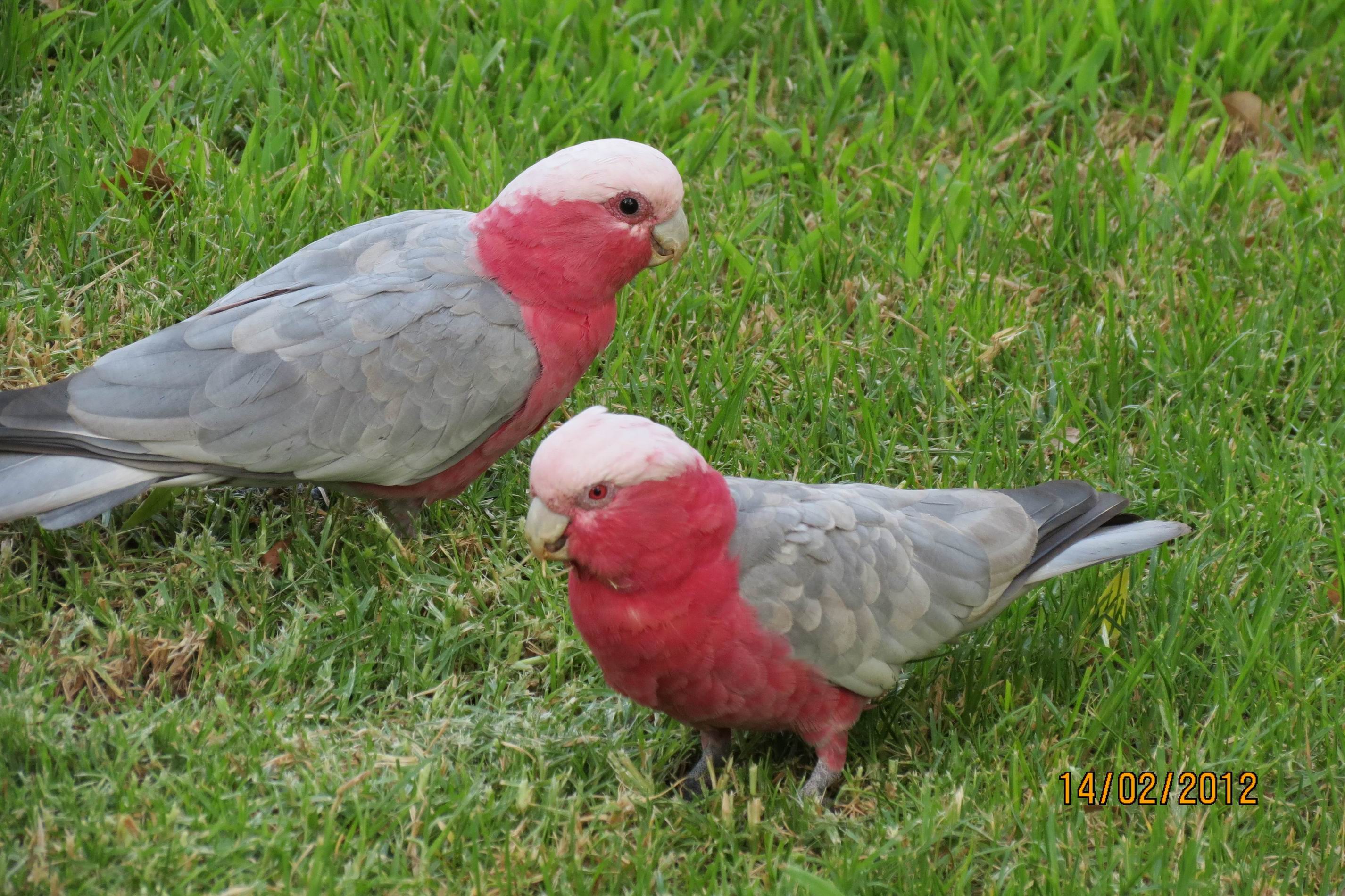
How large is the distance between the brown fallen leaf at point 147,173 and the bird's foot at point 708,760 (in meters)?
2.62

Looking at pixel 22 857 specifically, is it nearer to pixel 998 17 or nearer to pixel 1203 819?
pixel 1203 819

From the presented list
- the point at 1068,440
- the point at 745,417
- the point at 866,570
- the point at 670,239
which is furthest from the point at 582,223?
the point at 1068,440

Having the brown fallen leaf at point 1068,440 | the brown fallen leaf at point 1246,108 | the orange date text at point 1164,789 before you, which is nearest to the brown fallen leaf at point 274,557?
the orange date text at point 1164,789

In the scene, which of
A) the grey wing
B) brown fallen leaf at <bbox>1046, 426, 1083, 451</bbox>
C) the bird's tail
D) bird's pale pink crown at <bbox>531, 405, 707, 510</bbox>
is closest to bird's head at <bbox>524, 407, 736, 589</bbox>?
bird's pale pink crown at <bbox>531, 405, 707, 510</bbox>

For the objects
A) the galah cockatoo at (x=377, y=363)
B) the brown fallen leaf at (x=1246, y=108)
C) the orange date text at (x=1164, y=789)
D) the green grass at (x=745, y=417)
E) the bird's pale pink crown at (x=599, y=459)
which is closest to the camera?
the bird's pale pink crown at (x=599, y=459)

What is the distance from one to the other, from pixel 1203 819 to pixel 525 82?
11.5ft

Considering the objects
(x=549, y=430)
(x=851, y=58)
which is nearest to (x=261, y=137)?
(x=549, y=430)

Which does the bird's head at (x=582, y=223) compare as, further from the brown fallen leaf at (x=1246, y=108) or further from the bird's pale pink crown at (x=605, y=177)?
the brown fallen leaf at (x=1246, y=108)

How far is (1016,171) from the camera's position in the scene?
4934 millimetres

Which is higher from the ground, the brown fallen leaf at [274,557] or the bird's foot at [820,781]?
the brown fallen leaf at [274,557]

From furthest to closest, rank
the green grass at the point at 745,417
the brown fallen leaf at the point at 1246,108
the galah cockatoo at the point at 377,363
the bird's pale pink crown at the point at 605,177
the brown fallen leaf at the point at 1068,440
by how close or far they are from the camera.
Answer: the brown fallen leaf at the point at 1246,108 < the brown fallen leaf at the point at 1068,440 < the bird's pale pink crown at the point at 605,177 < the galah cockatoo at the point at 377,363 < the green grass at the point at 745,417

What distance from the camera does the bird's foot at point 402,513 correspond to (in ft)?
12.0

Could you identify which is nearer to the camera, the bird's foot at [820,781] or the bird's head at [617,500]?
the bird's head at [617,500]

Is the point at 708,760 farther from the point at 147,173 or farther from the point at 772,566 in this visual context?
the point at 147,173
